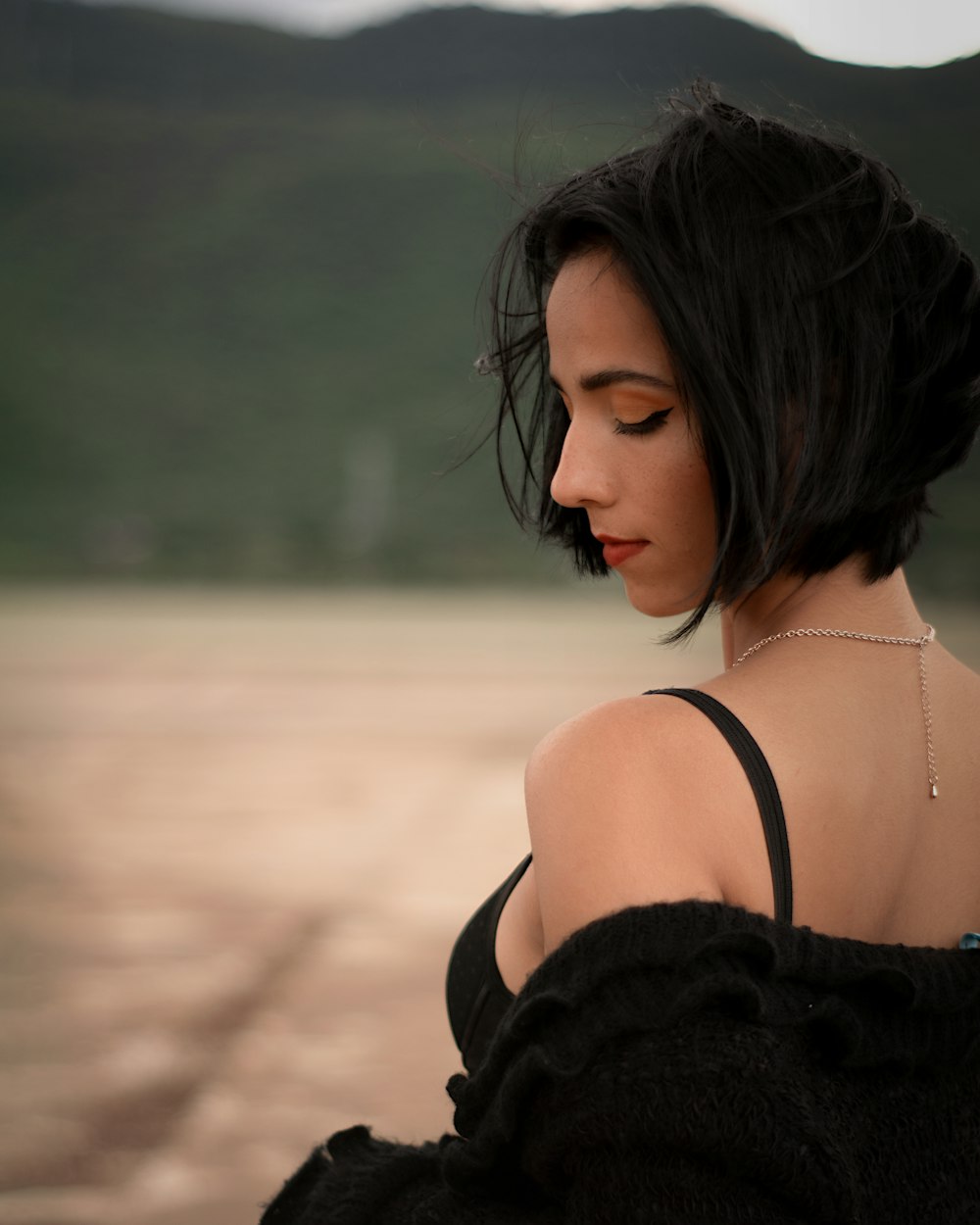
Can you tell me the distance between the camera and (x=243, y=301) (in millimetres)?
34062

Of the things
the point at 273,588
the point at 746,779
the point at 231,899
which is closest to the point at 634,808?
the point at 746,779

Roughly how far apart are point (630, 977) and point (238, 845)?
3.78 meters

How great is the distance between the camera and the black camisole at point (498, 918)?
2.44 feet

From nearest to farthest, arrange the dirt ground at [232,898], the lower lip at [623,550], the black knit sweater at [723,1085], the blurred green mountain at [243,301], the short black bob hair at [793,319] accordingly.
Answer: the black knit sweater at [723,1085], the short black bob hair at [793,319], the lower lip at [623,550], the dirt ground at [232,898], the blurred green mountain at [243,301]

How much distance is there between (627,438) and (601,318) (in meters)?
0.07

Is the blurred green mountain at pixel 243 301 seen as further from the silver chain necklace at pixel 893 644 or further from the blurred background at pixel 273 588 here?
the silver chain necklace at pixel 893 644

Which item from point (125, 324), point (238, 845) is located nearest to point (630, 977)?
point (238, 845)

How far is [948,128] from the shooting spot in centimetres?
854

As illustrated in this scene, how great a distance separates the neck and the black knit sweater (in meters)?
0.20

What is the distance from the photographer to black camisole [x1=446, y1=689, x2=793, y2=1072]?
74cm

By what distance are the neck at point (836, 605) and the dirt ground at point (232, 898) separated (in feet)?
5.40

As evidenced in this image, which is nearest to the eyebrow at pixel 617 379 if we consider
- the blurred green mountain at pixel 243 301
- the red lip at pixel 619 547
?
the red lip at pixel 619 547

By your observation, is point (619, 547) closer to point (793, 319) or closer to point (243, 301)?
point (793, 319)

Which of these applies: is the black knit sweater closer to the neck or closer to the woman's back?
the woman's back
